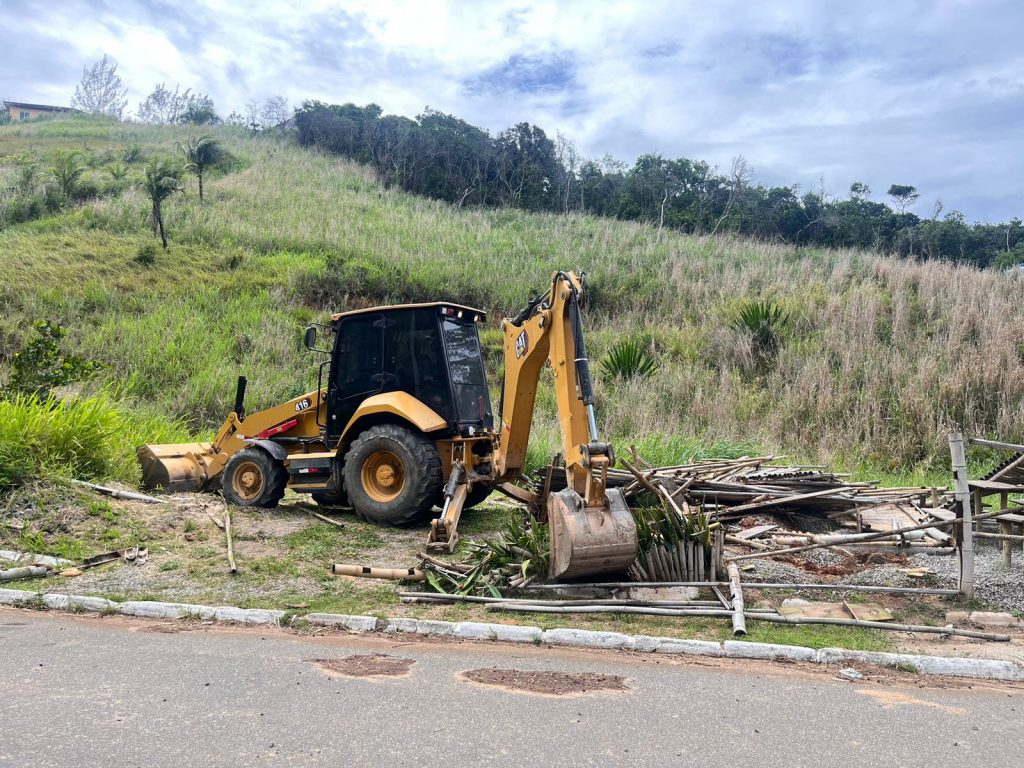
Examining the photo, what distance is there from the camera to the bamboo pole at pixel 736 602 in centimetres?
562

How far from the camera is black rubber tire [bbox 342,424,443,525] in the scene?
9.19 meters

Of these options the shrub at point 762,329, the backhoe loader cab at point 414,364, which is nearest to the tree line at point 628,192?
the shrub at point 762,329

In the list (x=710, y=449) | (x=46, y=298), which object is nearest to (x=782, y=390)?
(x=710, y=449)

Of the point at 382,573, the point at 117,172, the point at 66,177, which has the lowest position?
the point at 382,573

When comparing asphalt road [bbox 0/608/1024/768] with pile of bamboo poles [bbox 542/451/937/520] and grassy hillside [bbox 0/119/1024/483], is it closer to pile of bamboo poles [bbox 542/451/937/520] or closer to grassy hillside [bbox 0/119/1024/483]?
pile of bamboo poles [bbox 542/451/937/520]

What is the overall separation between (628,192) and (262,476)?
1446 inches

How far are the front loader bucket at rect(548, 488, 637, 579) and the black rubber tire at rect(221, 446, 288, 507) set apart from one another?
4.95 m

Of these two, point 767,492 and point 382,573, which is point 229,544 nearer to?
point 382,573

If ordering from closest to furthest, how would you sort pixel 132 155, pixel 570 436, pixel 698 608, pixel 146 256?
pixel 698 608, pixel 570 436, pixel 146 256, pixel 132 155

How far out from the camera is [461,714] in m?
4.21

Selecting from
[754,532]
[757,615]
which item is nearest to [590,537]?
[757,615]

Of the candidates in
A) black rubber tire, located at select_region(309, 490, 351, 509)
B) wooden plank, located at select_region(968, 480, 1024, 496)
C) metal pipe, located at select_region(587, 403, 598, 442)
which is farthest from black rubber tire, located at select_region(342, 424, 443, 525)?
wooden plank, located at select_region(968, 480, 1024, 496)

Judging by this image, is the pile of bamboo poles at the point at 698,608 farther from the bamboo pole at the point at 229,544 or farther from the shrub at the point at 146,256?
the shrub at the point at 146,256

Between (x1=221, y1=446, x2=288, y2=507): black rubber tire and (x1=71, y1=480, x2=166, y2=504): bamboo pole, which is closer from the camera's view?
(x1=71, y1=480, x2=166, y2=504): bamboo pole
